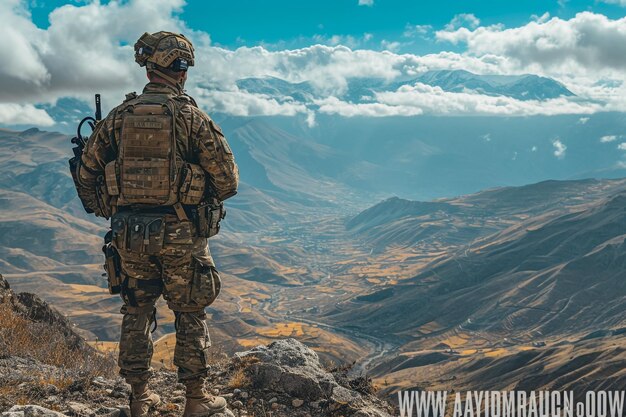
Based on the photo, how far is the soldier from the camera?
27.8 ft

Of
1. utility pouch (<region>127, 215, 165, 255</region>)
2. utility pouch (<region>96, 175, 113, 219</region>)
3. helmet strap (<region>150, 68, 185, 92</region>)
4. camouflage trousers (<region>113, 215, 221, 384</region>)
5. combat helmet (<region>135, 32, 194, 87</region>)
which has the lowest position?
camouflage trousers (<region>113, 215, 221, 384</region>)

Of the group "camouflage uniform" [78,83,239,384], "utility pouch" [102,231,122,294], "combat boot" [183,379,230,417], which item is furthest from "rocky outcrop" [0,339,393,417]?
"utility pouch" [102,231,122,294]

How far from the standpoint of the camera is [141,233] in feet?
27.7

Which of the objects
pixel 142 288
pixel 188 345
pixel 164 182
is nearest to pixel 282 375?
pixel 188 345

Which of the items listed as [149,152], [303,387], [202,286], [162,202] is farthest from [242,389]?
[149,152]

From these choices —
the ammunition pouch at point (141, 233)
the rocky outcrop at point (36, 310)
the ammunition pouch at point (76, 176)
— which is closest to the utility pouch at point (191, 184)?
the ammunition pouch at point (141, 233)

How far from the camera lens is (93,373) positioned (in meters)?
10.8

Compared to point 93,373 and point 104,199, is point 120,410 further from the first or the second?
point 104,199

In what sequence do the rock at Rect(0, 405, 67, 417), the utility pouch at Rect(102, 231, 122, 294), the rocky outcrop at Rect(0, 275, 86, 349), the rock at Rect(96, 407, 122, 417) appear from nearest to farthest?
the rock at Rect(0, 405, 67, 417) < the rock at Rect(96, 407, 122, 417) < the utility pouch at Rect(102, 231, 122, 294) < the rocky outcrop at Rect(0, 275, 86, 349)

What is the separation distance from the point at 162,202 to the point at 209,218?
0.78 meters

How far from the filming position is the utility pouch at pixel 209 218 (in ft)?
28.8

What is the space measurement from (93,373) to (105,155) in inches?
179

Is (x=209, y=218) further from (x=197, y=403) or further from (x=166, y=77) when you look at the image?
(x=197, y=403)

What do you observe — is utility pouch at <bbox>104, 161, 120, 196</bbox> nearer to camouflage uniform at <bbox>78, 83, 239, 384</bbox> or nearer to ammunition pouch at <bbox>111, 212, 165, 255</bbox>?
camouflage uniform at <bbox>78, 83, 239, 384</bbox>
